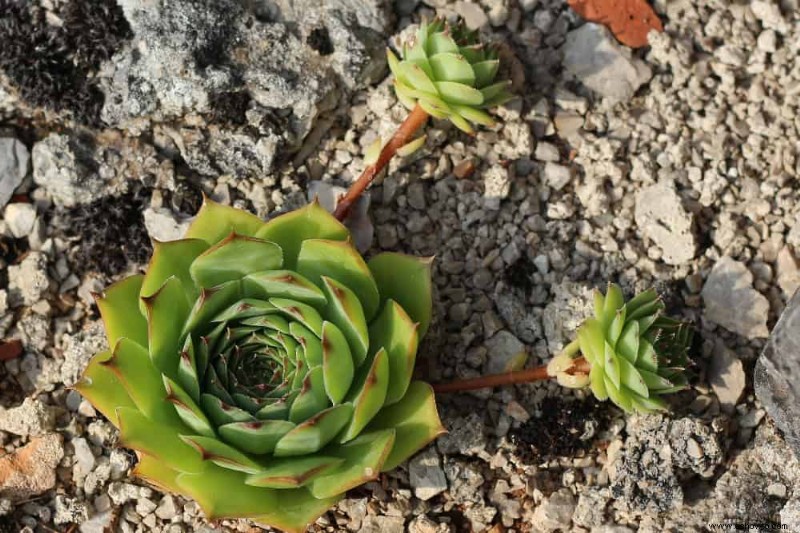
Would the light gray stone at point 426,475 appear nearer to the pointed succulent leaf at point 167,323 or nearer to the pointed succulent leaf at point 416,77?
the pointed succulent leaf at point 167,323

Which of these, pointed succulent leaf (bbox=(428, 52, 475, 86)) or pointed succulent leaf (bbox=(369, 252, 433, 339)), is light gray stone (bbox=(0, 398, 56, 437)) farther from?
pointed succulent leaf (bbox=(428, 52, 475, 86))

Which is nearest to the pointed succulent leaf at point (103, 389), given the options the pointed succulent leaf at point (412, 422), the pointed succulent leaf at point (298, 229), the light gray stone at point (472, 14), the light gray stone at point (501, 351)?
the pointed succulent leaf at point (298, 229)

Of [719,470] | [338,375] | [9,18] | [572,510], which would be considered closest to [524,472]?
[572,510]

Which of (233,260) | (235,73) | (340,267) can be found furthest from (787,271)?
(235,73)

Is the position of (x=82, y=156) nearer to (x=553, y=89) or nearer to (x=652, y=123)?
(x=553, y=89)

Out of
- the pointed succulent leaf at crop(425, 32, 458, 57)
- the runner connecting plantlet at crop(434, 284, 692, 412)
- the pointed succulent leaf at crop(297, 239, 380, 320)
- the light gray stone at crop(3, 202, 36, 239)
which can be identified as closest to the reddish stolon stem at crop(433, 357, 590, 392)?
the runner connecting plantlet at crop(434, 284, 692, 412)

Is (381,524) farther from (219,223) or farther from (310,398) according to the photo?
(219,223)
